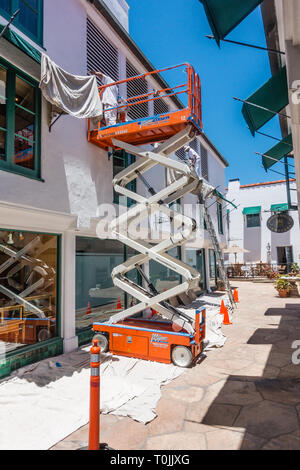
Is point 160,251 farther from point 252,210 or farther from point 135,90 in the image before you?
point 252,210

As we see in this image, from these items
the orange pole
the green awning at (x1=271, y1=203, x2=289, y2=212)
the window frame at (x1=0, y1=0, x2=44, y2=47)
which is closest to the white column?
the orange pole

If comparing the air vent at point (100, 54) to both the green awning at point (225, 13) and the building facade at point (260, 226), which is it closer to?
the green awning at point (225, 13)

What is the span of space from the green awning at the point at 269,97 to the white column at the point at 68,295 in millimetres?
6102

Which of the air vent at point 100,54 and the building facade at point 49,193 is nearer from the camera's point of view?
the building facade at point 49,193

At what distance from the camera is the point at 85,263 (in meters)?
8.26

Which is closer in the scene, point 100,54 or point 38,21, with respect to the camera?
point 38,21

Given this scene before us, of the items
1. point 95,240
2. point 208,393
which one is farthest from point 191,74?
point 208,393

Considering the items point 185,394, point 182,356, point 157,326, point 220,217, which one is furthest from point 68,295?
point 220,217

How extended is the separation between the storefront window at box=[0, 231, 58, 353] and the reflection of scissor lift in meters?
1.33

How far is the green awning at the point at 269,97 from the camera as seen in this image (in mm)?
7535

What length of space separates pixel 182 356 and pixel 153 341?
0.72 m

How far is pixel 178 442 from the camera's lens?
3596mm

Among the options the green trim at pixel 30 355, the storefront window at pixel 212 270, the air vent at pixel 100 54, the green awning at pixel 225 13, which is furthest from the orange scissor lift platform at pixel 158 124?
the storefront window at pixel 212 270

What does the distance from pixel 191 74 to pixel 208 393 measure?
7.20 meters
